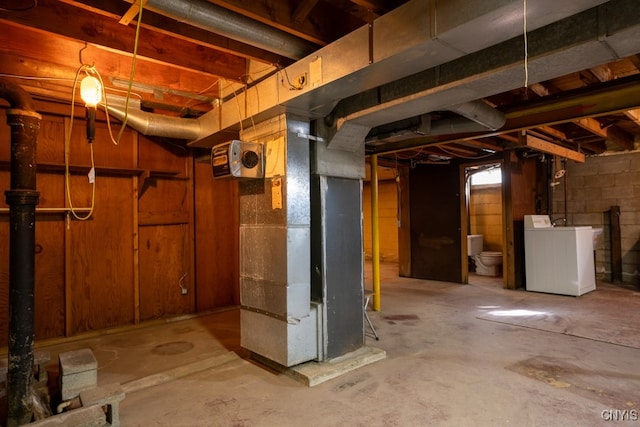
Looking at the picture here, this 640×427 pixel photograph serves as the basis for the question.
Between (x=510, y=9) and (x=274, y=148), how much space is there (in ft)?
5.21

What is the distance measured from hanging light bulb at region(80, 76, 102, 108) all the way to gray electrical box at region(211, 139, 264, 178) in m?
0.78

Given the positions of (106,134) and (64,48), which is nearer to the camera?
(64,48)

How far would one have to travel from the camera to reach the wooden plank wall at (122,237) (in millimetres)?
3201

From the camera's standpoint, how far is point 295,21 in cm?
192

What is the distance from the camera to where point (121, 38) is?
7.45 feet

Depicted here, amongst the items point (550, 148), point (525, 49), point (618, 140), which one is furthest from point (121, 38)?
point (618, 140)

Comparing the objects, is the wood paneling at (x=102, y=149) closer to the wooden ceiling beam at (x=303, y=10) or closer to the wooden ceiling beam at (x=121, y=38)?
the wooden ceiling beam at (x=121, y=38)

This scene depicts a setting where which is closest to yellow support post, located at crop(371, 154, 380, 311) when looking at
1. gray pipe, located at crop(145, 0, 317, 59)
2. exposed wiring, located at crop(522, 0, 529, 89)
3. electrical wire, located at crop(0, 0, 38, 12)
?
gray pipe, located at crop(145, 0, 317, 59)

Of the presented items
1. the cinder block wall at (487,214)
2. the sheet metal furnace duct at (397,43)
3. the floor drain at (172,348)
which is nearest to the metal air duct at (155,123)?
the sheet metal furnace duct at (397,43)

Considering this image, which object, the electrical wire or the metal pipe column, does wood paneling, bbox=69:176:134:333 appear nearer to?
the metal pipe column

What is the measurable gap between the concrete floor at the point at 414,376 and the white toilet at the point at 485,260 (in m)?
2.43

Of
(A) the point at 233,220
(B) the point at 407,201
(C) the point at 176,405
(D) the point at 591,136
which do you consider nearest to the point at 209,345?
(C) the point at 176,405

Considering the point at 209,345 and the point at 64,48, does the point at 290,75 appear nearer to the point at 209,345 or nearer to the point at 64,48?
the point at 64,48

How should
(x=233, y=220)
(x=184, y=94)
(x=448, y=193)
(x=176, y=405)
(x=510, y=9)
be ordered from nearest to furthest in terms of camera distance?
(x=510, y=9), (x=176, y=405), (x=184, y=94), (x=233, y=220), (x=448, y=193)
